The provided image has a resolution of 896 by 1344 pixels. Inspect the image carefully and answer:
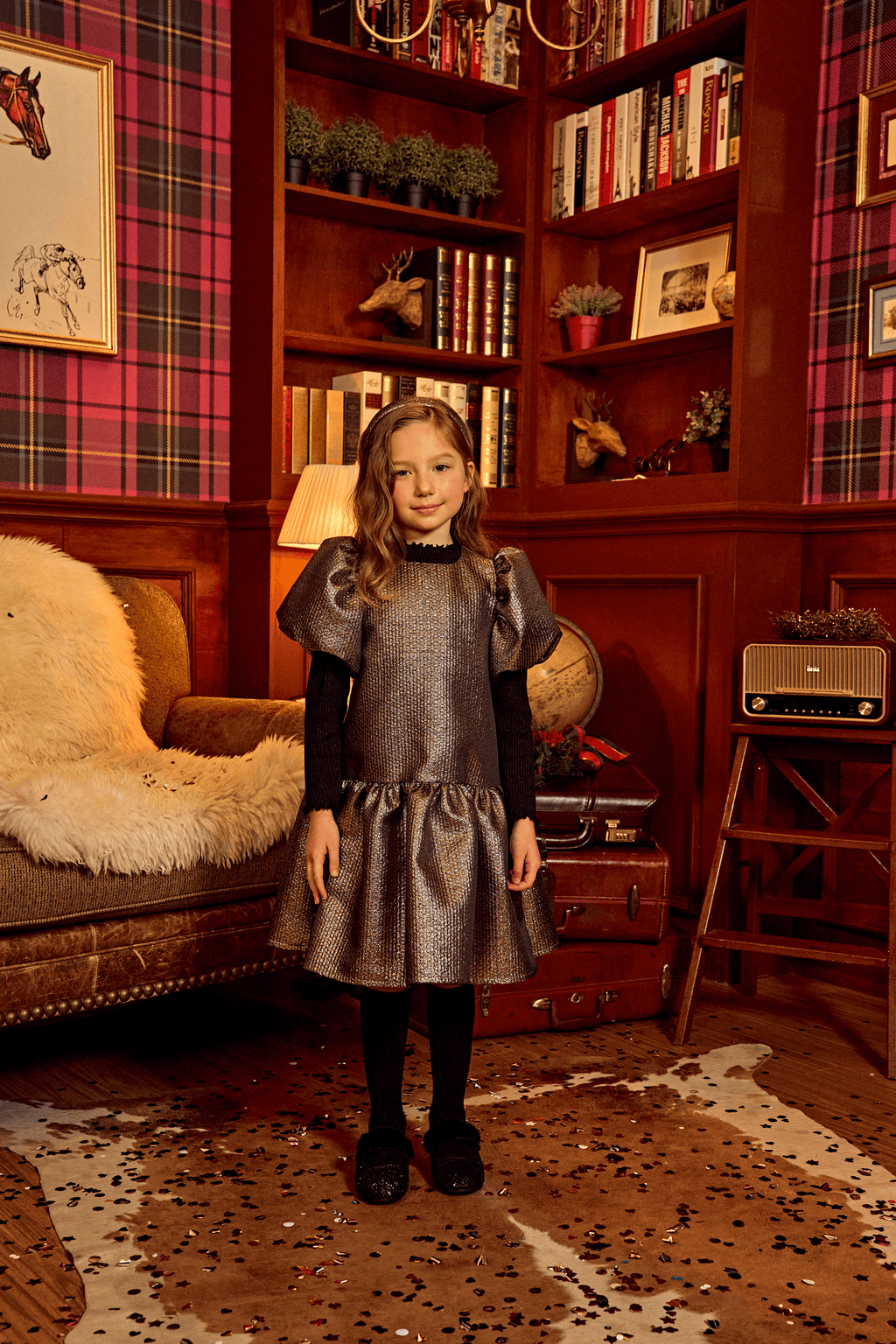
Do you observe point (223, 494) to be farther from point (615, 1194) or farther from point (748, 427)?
point (615, 1194)

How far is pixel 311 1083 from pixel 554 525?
68.9 inches

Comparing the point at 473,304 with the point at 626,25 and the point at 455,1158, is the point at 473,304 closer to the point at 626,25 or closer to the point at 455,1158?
the point at 626,25

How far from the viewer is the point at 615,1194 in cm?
185

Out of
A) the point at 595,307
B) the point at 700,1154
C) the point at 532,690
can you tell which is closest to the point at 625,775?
the point at 532,690

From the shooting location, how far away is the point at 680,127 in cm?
314

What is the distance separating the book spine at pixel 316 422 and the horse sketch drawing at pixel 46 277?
610 mm

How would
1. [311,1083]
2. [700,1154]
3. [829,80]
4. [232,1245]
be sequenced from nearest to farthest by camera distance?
[232,1245]
[700,1154]
[311,1083]
[829,80]

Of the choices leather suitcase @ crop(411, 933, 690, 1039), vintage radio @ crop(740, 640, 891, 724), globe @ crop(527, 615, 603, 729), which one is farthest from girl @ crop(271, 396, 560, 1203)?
globe @ crop(527, 615, 603, 729)

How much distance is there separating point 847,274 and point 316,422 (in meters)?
1.36

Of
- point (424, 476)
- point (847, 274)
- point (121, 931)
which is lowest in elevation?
point (121, 931)

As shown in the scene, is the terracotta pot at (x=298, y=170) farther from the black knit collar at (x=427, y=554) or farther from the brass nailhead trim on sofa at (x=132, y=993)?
the brass nailhead trim on sofa at (x=132, y=993)

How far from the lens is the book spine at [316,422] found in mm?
3246

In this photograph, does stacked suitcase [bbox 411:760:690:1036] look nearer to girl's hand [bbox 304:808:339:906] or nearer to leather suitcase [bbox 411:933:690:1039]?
leather suitcase [bbox 411:933:690:1039]

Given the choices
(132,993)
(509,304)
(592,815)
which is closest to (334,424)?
(509,304)
